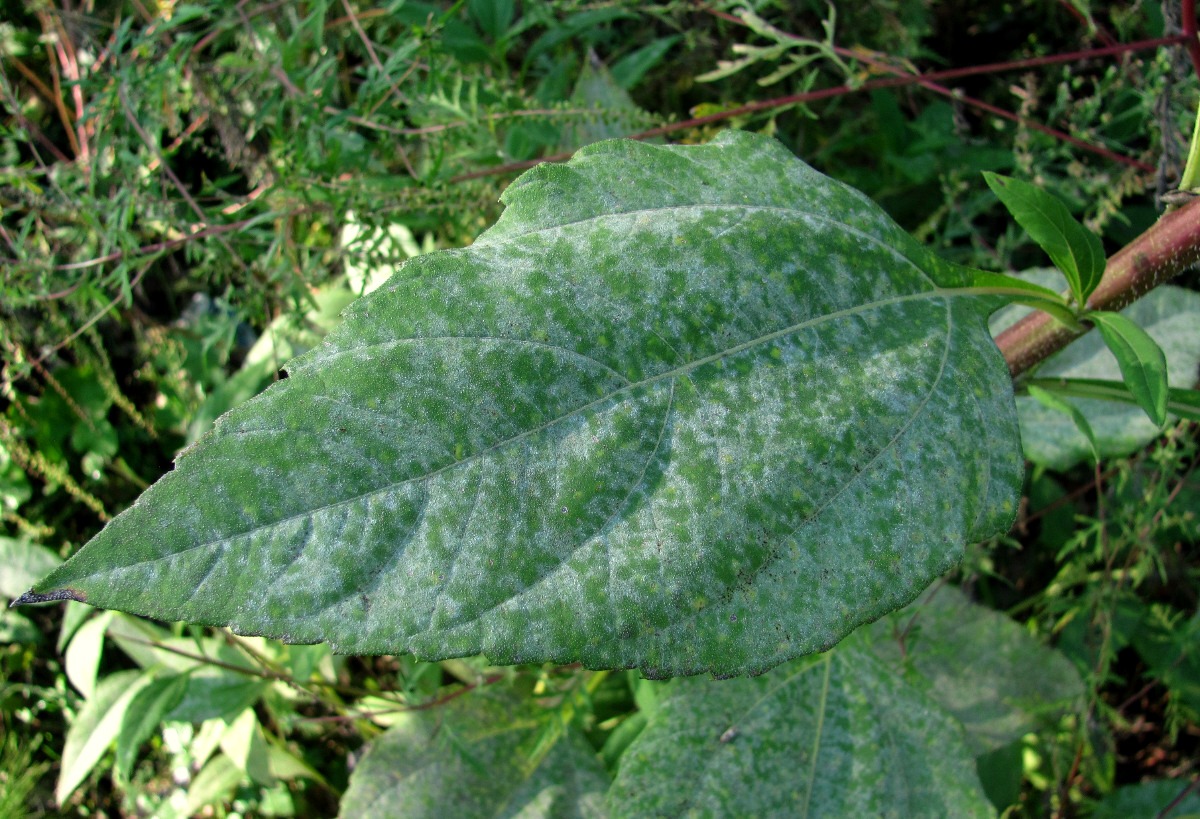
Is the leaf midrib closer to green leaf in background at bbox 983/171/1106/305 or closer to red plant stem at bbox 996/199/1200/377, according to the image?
green leaf in background at bbox 983/171/1106/305

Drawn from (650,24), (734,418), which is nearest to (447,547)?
(734,418)

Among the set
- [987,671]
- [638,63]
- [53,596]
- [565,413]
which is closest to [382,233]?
[638,63]

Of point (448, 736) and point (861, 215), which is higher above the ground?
point (861, 215)

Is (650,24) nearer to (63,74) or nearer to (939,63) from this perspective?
(939,63)

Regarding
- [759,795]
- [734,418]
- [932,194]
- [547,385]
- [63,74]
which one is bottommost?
A: [759,795]

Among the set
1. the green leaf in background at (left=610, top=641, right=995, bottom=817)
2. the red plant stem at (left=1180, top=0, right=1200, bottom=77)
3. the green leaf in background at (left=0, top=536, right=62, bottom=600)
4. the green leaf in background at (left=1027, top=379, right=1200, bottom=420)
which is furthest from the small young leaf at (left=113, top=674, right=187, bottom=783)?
the red plant stem at (left=1180, top=0, right=1200, bottom=77)

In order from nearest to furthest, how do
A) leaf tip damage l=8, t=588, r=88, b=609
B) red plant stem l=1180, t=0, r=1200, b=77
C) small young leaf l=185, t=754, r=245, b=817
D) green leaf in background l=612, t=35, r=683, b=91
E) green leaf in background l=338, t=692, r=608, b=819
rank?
leaf tip damage l=8, t=588, r=88, b=609 < red plant stem l=1180, t=0, r=1200, b=77 < green leaf in background l=338, t=692, r=608, b=819 < green leaf in background l=612, t=35, r=683, b=91 < small young leaf l=185, t=754, r=245, b=817
